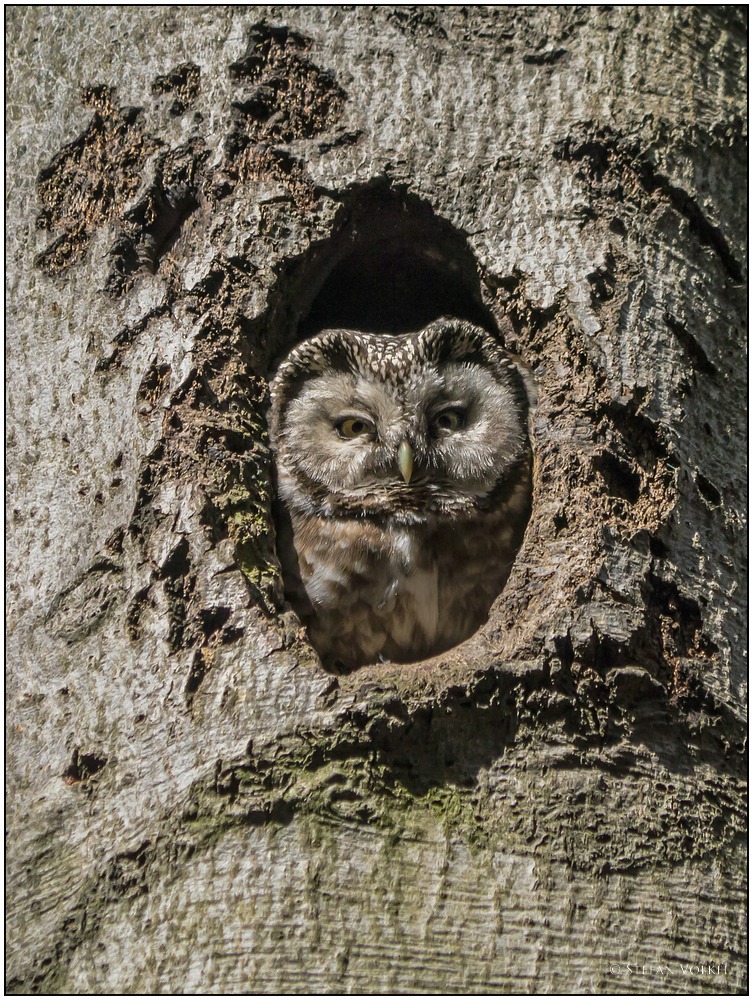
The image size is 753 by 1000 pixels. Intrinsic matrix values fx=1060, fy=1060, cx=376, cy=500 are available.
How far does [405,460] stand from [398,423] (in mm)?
147

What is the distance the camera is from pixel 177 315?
101 inches

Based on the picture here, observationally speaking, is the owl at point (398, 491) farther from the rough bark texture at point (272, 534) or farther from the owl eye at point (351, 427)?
the rough bark texture at point (272, 534)

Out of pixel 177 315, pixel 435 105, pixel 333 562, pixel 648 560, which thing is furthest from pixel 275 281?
pixel 648 560

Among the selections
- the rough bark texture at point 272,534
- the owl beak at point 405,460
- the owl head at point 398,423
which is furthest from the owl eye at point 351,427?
the rough bark texture at point 272,534

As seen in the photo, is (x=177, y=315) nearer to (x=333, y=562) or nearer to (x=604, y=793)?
(x=333, y=562)

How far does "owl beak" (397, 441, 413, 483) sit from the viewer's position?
3.09 metres

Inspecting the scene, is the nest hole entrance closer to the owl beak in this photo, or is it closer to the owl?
the owl

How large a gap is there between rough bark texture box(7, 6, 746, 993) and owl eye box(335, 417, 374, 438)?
1.29ft

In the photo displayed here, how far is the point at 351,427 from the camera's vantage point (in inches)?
131

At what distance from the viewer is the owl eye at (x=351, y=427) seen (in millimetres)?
3303

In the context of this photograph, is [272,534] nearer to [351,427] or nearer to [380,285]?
[351,427]

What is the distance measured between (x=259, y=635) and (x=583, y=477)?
87 centimetres

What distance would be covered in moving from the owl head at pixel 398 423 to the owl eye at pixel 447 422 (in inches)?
1.0

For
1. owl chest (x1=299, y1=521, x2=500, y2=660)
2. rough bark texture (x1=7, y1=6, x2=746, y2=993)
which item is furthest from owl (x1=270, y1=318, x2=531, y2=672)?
rough bark texture (x1=7, y1=6, x2=746, y2=993)
